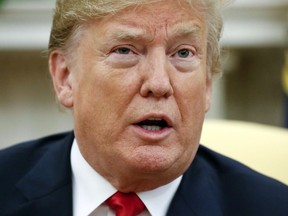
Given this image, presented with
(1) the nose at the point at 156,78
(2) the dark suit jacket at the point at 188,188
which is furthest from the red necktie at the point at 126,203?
(1) the nose at the point at 156,78

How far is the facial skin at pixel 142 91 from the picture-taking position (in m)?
2.30

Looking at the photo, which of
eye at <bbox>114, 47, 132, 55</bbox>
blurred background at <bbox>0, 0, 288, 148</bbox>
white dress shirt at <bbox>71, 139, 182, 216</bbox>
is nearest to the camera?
eye at <bbox>114, 47, 132, 55</bbox>

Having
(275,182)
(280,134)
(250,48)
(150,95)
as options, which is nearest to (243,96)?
(250,48)

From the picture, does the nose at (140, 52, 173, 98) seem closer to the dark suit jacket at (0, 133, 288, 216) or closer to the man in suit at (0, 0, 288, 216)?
the man in suit at (0, 0, 288, 216)

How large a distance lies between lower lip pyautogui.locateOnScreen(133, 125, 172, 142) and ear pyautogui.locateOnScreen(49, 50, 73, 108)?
1.03ft

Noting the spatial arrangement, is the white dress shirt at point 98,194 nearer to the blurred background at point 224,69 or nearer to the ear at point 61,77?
the ear at point 61,77

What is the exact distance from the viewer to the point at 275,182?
8.69 ft

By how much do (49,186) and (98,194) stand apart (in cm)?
17

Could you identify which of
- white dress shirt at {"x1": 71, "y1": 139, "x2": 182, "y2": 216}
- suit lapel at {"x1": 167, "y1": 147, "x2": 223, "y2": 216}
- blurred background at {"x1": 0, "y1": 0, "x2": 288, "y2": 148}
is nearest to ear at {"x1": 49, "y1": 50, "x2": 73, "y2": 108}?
white dress shirt at {"x1": 71, "y1": 139, "x2": 182, "y2": 216}

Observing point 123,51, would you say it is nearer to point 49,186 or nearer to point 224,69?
point 49,186

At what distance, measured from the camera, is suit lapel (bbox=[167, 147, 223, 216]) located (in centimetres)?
249

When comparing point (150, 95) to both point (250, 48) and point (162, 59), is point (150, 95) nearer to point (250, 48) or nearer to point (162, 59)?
point (162, 59)

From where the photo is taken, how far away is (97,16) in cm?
237

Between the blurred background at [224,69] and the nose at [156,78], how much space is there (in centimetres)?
387
